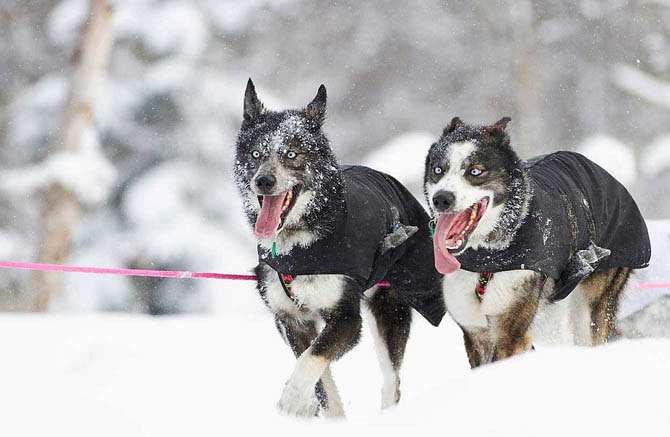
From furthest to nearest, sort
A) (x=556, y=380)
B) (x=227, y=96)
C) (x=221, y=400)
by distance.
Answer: (x=227, y=96) < (x=221, y=400) < (x=556, y=380)

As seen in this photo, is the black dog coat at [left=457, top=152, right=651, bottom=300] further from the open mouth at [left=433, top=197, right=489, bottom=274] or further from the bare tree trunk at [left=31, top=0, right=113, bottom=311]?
the bare tree trunk at [left=31, top=0, right=113, bottom=311]

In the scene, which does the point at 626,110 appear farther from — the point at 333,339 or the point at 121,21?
the point at 333,339

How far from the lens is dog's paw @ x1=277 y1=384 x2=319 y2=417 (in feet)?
11.5

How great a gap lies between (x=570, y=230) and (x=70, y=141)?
8.53 metres

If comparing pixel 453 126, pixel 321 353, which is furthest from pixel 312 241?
pixel 453 126

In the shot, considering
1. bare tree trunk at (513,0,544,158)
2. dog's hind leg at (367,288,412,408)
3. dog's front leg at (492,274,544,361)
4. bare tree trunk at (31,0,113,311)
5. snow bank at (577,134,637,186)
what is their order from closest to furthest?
dog's front leg at (492,274,544,361), dog's hind leg at (367,288,412,408), bare tree trunk at (31,0,113,311), snow bank at (577,134,637,186), bare tree trunk at (513,0,544,158)

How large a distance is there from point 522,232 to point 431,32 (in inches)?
535

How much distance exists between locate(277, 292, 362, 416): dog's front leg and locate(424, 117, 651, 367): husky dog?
0.44 meters

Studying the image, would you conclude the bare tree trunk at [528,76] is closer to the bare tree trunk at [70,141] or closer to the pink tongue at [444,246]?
the bare tree trunk at [70,141]

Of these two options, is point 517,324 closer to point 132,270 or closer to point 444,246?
point 444,246

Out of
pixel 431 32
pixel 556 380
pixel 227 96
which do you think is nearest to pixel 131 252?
pixel 227 96

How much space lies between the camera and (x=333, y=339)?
3695 mm

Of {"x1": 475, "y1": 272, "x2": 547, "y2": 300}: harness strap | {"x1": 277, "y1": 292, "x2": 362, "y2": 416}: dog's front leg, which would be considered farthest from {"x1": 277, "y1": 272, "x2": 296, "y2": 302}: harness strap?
{"x1": 475, "y1": 272, "x2": 547, "y2": 300}: harness strap

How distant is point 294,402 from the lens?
3.51 metres
